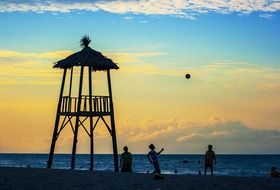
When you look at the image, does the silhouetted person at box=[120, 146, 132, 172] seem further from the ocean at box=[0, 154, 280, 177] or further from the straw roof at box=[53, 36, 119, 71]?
the ocean at box=[0, 154, 280, 177]

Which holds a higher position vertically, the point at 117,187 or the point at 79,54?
the point at 79,54

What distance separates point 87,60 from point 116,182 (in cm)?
1307

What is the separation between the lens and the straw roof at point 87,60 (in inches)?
1313

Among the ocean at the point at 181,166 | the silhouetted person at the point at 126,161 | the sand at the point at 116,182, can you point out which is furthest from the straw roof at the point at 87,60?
the ocean at the point at 181,166

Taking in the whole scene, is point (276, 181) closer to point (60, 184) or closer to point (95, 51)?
point (60, 184)

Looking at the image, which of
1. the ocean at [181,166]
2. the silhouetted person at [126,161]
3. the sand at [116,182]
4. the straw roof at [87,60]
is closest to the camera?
the sand at [116,182]

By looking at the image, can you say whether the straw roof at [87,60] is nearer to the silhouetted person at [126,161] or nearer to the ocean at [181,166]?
the silhouetted person at [126,161]

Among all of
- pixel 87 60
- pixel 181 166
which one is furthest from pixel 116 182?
pixel 181 166

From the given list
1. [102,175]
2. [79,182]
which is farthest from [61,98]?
[79,182]

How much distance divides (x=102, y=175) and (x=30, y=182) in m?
4.05

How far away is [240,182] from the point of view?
842 inches

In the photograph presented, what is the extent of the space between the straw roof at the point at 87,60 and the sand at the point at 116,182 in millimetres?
10075

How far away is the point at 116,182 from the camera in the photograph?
845 inches

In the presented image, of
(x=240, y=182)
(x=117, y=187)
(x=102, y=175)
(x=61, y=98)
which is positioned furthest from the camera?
(x=61, y=98)
